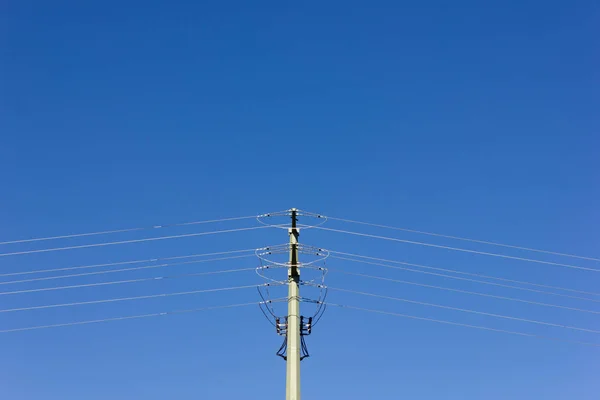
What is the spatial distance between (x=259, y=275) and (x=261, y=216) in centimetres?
322

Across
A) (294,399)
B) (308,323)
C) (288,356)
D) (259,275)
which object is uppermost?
(259,275)

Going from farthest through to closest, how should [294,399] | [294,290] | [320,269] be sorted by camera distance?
1. [320,269]
2. [294,290]
3. [294,399]

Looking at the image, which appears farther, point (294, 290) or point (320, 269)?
point (320, 269)

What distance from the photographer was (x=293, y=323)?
2861 cm

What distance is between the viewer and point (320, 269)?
31422mm

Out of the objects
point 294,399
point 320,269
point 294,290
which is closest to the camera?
point 294,399

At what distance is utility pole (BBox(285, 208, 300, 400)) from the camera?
26.9 meters

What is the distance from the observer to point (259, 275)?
3122 centimetres

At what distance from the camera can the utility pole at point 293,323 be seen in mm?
26938

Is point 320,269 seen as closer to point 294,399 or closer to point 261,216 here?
point 261,216

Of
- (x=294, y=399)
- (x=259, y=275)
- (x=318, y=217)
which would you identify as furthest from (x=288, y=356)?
(x=318, y=217)

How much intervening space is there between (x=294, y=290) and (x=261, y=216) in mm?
5029

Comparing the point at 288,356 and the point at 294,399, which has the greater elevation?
the point at 288,356

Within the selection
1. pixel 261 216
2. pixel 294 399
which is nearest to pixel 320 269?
pixel 261 216
